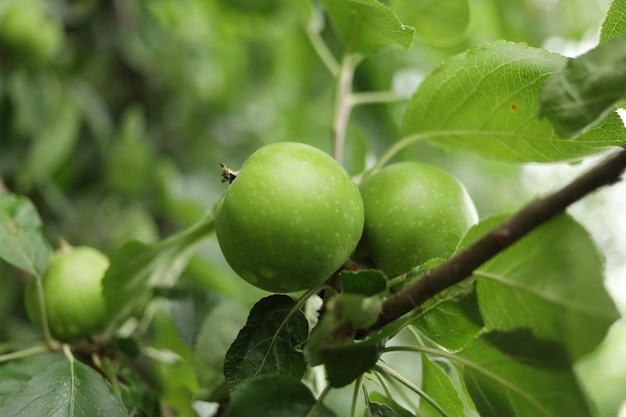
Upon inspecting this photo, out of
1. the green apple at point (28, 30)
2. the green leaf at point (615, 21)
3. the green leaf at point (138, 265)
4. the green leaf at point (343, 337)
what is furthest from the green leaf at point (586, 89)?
the green apple at point (28, 30)

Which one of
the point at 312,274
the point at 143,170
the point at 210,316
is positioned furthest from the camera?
the point at 143,170

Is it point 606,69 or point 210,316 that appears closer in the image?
point 606,69

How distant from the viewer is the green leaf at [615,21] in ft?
1.98

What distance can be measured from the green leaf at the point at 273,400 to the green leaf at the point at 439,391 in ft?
0.57

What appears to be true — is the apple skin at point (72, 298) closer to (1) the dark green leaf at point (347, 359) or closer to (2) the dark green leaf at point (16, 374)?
(2) the dark green leaf at point (16, 374)

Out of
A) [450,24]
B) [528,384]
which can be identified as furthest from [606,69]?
[450,24]

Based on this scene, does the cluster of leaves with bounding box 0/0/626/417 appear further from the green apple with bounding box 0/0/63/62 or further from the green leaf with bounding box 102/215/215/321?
the green apple with bounding box 0/0/63/62

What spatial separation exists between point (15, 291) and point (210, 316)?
44.2 inches

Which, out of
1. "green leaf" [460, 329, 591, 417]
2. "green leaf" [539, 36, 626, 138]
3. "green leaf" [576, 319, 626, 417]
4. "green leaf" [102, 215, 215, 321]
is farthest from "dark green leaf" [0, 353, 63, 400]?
"green leaf" [576, 319, 626, 417]

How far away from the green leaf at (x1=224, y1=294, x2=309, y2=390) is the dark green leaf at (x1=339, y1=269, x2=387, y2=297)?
9cm

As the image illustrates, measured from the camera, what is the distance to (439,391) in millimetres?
708

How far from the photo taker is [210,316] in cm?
94

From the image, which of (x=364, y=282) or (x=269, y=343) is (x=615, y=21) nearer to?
(x=364, y=282)

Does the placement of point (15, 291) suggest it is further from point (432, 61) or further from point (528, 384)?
point (528, 384)
